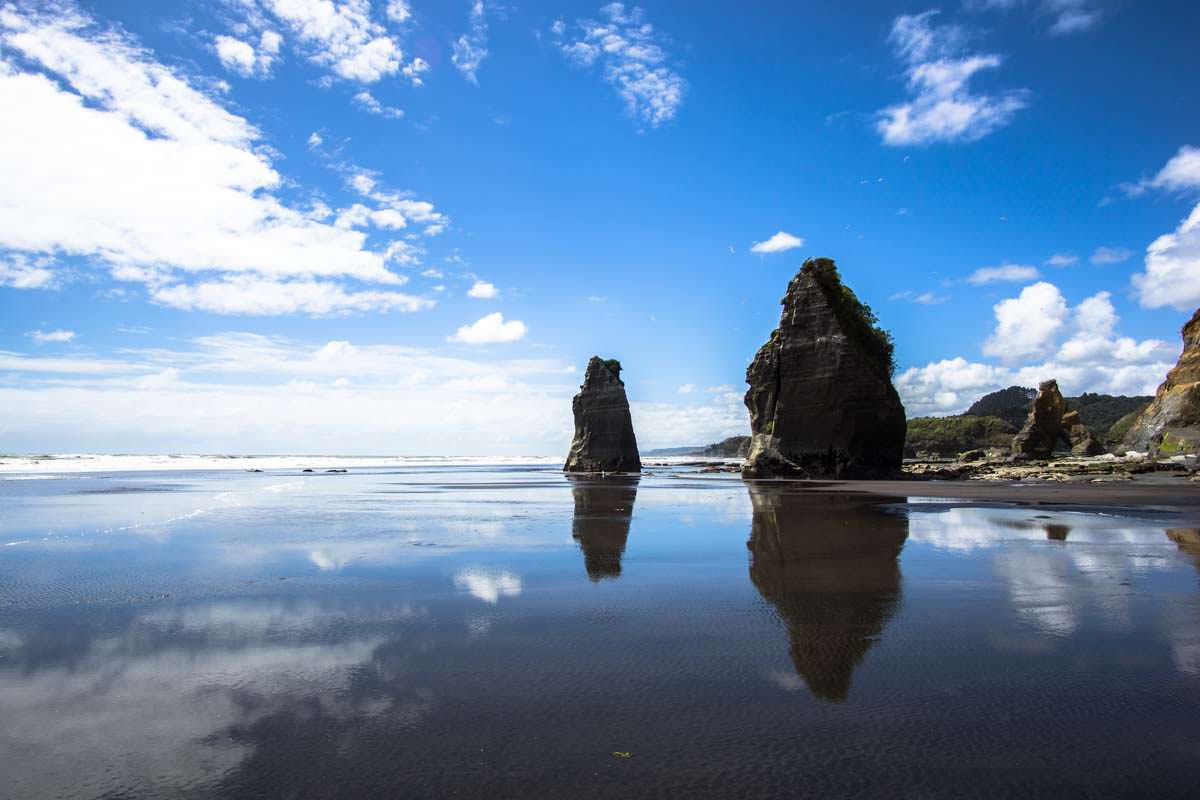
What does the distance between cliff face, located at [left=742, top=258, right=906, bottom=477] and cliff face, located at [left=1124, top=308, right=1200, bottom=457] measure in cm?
2568

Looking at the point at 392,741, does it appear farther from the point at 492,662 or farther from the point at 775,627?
the point at 775,627

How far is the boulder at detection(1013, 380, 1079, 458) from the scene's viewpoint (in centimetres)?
6675

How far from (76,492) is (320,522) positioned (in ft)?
72.5

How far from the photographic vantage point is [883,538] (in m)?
15.5

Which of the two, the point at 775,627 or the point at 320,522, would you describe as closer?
the point at 775,627

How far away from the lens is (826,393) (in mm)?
45375

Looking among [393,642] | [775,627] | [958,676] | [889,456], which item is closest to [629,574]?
[775,627]

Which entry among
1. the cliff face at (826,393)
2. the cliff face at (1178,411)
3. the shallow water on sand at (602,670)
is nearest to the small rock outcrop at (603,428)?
the cliff face at (826,393)

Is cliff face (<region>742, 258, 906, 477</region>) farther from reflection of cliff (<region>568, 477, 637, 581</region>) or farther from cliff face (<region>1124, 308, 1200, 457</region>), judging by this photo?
cliff face (<region>1124, 308, 1200, 457</region>)

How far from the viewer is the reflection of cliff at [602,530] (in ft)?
41.2

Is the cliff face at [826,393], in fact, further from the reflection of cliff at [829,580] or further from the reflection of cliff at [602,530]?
the reflection of cliff at [829,580]

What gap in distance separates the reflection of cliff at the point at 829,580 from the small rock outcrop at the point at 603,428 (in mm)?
48653

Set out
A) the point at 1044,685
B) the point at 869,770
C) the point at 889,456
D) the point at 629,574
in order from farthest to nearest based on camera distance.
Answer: the point at 889,456 → the point at 629,574 → the point at 1044,685 → the point at 869,770

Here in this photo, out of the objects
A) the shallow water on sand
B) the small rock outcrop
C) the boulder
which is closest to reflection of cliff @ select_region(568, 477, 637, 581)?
the shallow water on sand
